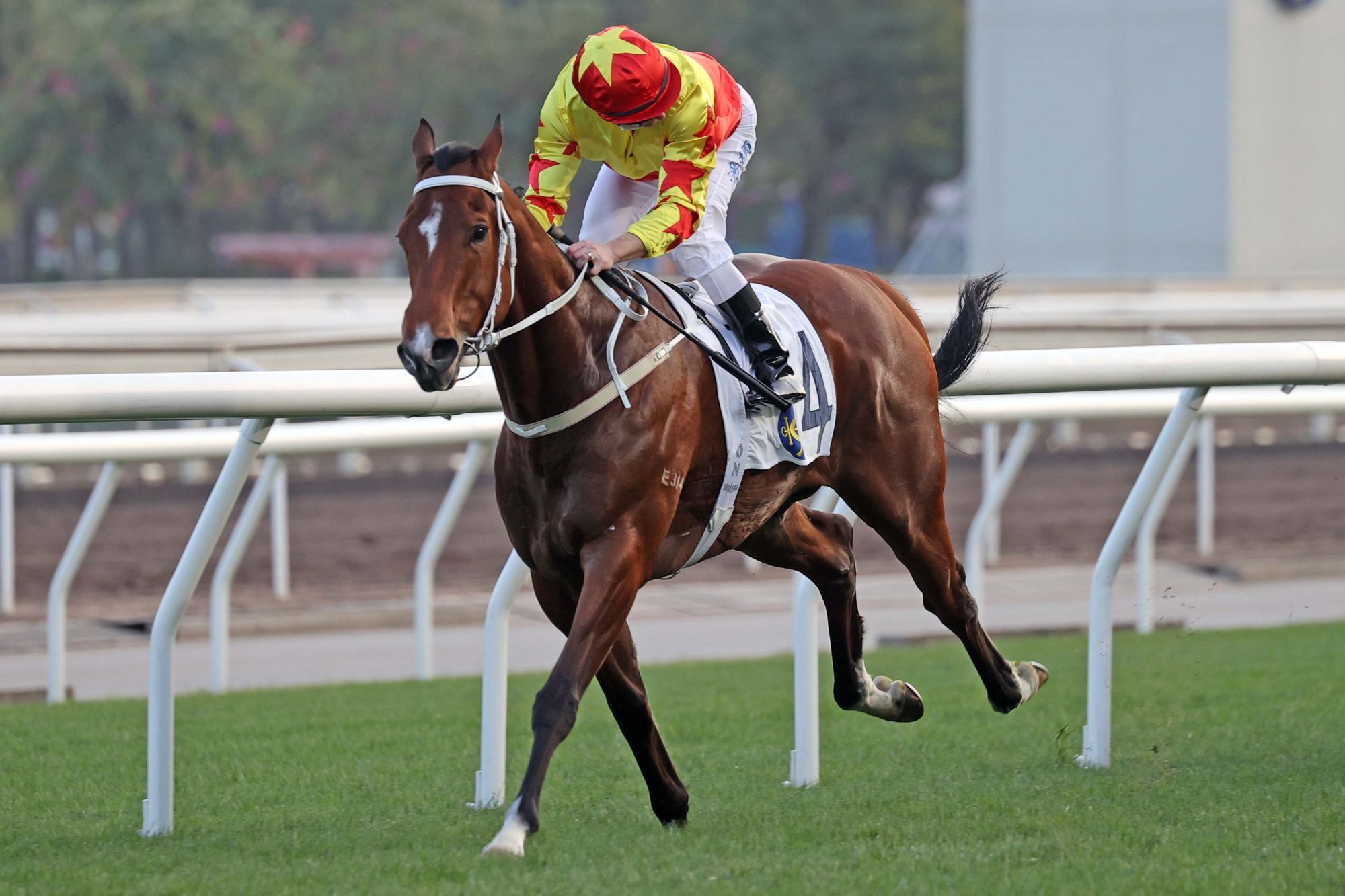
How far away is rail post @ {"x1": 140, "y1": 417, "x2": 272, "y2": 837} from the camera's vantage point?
13.4ft

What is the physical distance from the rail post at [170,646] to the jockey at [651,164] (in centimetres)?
80

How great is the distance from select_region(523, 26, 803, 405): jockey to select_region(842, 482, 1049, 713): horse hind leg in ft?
1.90

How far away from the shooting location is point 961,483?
1259cm

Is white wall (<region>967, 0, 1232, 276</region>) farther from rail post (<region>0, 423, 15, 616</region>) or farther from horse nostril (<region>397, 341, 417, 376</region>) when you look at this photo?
horse nostril (<region>397, 341, 417, 376</region>)

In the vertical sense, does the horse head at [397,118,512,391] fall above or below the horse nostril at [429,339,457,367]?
above

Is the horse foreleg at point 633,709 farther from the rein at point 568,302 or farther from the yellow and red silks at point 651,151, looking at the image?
the yellow and red silks at point 651,151

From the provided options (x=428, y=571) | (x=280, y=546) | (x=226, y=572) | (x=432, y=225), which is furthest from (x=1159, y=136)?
(x=432, y=225)

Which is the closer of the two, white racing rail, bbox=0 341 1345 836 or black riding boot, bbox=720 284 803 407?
white racing rail, bbox=0 341 1345 836

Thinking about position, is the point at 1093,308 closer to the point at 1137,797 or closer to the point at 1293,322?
the point at 1293,322

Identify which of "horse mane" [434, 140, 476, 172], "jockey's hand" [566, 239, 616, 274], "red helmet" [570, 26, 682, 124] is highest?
"red helmet" [570, 26, 682, 124]

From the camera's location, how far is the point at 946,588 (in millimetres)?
4750

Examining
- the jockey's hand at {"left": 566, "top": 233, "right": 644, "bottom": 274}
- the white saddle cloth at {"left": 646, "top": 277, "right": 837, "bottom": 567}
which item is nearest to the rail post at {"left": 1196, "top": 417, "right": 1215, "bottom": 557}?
the white saddle cloth at {"left": 646, "top": 277, "right": 837, "bottom": 567}

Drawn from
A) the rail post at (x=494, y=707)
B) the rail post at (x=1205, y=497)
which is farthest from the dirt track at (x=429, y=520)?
the rail post at (x=494, y=707)

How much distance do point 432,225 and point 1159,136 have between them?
22454mm
